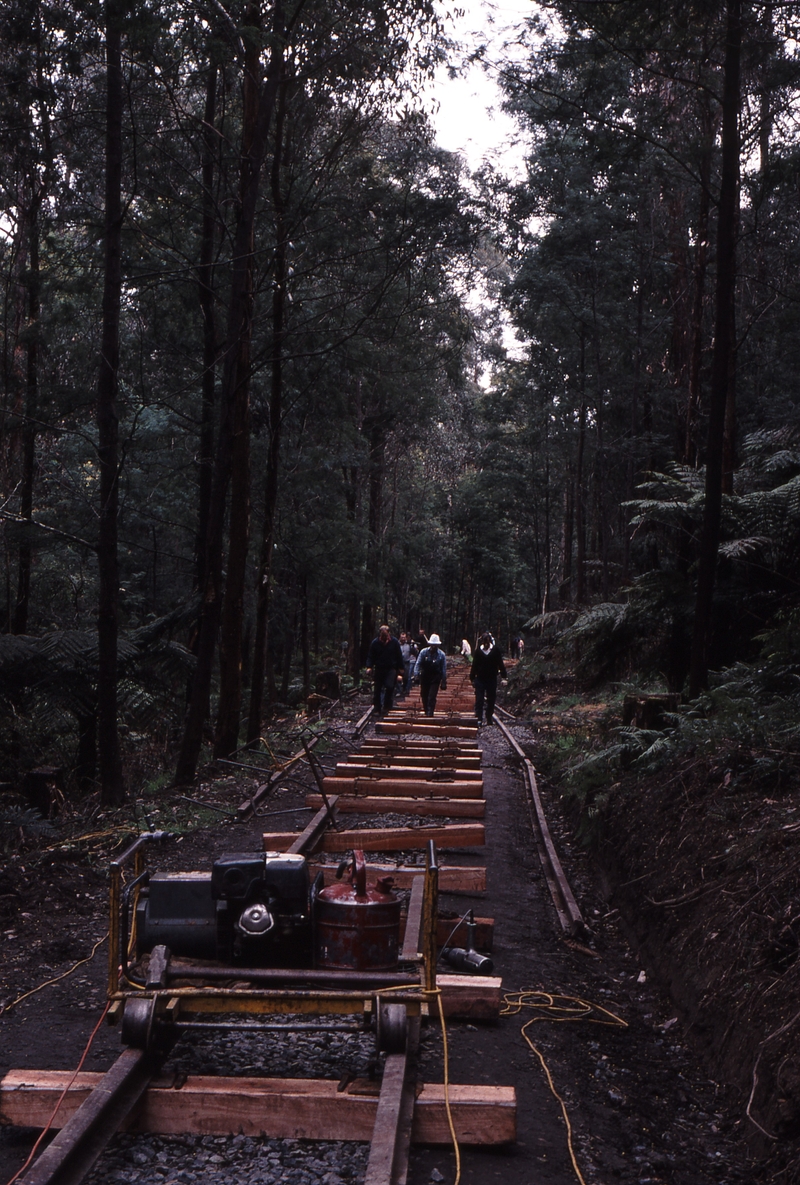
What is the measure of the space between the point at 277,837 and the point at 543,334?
27.6 metres

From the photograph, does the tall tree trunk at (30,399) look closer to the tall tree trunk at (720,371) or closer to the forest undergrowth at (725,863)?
the forest undergrowth at (725,863)

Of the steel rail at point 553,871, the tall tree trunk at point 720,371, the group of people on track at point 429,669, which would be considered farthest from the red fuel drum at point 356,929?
the group of people on track at point 429,669

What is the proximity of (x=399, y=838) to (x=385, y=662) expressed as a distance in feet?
30.8

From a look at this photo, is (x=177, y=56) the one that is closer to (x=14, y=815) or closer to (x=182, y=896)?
(x=14, y=815)

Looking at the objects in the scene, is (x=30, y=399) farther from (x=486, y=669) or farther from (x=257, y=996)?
(x=257, y=996)

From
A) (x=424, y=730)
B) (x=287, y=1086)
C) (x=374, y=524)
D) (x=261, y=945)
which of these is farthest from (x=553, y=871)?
(x=374, y=524)

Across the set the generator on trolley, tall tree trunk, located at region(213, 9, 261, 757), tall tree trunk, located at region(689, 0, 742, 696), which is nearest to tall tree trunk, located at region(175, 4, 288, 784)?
tall tree trunk, located at region(213, 9, 261, 757)

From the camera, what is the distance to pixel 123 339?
2272cm

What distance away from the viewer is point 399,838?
8.71m

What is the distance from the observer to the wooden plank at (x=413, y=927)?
520 centimetres

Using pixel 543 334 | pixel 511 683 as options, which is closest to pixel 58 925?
pixel 511 683

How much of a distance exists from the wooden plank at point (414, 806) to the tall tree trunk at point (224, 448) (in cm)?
277

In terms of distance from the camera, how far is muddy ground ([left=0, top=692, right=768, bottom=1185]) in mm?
4012

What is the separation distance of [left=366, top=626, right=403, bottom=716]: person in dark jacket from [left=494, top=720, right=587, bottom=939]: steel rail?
4776mm
